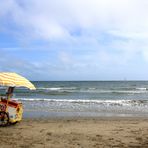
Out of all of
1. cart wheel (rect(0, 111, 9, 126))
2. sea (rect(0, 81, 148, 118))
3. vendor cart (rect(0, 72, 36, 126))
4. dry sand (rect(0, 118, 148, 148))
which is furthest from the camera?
sea (rect(0, 81, 148, 118))

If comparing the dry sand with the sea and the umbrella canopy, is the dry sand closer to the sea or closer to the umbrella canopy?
the umbrella canopy

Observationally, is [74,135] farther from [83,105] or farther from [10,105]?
[83,105]

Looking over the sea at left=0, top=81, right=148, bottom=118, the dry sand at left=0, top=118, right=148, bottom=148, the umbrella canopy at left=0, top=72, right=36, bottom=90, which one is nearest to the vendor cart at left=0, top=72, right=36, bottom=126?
the umbrella canopy at left=0, top=72, right=36, bottom=90

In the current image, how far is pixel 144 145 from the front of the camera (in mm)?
10359

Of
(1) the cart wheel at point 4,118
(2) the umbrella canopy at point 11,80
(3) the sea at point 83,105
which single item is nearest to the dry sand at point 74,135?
(1) the cart wheel at point 4,118

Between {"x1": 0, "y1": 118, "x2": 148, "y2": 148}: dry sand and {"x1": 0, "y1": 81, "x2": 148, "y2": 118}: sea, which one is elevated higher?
{"x1": 0, "y1": 81, "x2": 148, "y2": 118}: sea

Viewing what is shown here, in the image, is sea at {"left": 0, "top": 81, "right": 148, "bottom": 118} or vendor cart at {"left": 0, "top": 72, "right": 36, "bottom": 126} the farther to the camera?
sea at {"left": 0, "top": 81, "right": 148, "bottom": 118}

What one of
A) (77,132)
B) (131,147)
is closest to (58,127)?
(77,132)

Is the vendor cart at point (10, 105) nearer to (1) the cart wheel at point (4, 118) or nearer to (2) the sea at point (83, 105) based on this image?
(1) the cart wheel at point (4, 118)

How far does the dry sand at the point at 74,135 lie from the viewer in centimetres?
1047

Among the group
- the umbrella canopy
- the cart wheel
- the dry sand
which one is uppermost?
the umbrella canopy

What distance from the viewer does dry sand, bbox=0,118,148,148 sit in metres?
10.5

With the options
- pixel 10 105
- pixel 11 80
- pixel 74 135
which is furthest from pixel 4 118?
pixel 74 135

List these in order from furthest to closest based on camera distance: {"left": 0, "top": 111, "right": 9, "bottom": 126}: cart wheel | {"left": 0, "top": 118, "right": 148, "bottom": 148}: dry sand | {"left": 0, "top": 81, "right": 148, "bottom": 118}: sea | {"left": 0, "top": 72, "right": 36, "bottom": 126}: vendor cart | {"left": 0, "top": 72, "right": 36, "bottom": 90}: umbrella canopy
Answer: {"left": 0, "top": 81, "right": 148, "bottom": 118}: sea, {"left": 0, "top": 111, "right": 9, "bottom": 126}: cart wheel, {"left": 0, "top": 72, "right": 36, "bottom": 126}: vendor cart, {"left": 0, "top": 72, "right": 36, "bottom": 90}: umbrella canopy, {"left": 0, "top": 118, "right": 148, "bottom": 148}: dry sand
